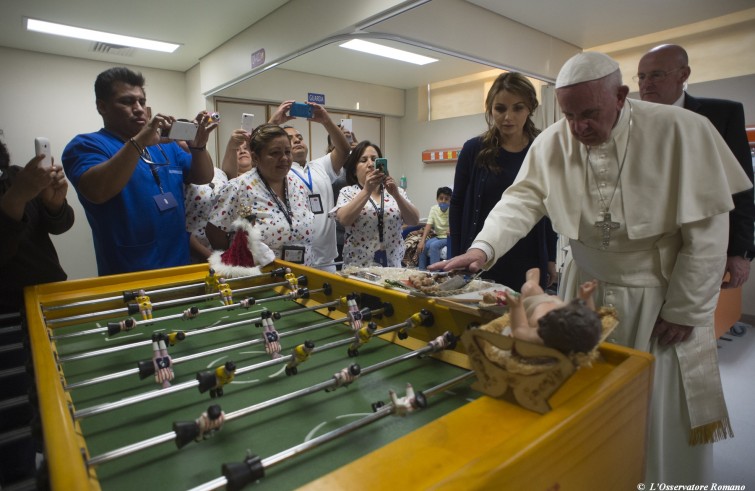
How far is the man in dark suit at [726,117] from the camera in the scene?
1813 millimetres

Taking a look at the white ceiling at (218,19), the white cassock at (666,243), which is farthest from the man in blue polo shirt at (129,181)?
the white ceiling at (218,19)

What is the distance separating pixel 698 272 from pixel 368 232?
6.30 feet

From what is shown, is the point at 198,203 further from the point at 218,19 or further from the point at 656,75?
the point at 218,19

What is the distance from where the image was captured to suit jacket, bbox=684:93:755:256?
1.80 meters

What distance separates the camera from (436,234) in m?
6.94

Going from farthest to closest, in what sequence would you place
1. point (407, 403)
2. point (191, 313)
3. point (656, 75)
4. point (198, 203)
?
1. point (198, 203)
2. point (656, 75)
3. point (191, 313)
4. point (407, 403)

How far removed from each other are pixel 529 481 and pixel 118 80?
252 centimetres

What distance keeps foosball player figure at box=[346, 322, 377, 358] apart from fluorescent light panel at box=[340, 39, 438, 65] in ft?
15.7

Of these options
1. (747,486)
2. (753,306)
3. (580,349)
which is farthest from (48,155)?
(753,306)

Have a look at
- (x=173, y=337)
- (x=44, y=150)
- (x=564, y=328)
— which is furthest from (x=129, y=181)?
(x=564, y=328)

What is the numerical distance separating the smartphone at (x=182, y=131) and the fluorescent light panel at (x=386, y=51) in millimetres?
3386

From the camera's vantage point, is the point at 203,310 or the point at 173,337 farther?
the point at 203,310

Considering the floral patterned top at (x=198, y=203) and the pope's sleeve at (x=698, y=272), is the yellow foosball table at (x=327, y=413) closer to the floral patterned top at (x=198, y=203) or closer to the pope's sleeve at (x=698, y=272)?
the pope's sleeve at (x=698, y=272)

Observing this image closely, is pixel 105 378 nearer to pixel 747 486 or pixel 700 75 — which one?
pixel 747 486
